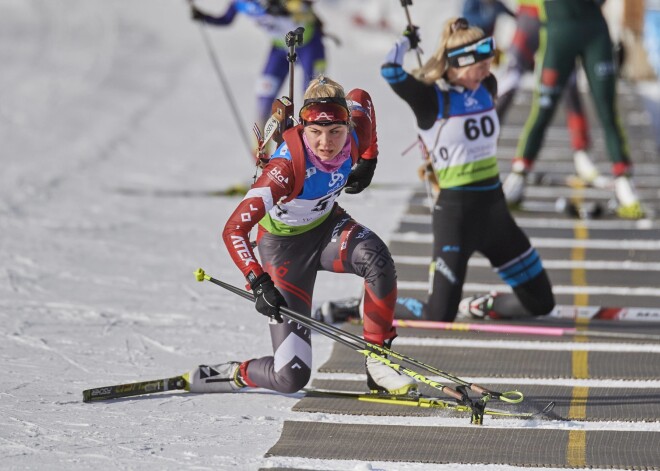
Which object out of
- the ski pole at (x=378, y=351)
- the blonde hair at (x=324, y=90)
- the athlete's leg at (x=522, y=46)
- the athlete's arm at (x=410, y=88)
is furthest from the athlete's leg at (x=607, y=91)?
the blonde hair at (x=324, y=90)

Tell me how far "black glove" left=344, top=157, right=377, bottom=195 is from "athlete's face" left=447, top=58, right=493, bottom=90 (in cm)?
114

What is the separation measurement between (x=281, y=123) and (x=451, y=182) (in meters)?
1.60

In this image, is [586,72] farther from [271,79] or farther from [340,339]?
[340,339]

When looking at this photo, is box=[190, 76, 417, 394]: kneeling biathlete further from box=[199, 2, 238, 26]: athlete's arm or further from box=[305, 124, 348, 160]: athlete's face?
box=[199, 2, 238, 26]: athlete's arm

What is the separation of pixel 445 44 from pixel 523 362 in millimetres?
1883

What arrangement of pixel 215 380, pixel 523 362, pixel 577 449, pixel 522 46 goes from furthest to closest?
pixel 522 46 < pixel 523 362 < pixel 215 380 < pixel 577 449

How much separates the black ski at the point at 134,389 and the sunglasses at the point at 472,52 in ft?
8.01

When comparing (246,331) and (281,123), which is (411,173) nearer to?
(246,331)

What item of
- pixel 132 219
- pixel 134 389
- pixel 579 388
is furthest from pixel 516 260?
pixel 132 219

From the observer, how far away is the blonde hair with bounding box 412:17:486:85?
677 centimetres

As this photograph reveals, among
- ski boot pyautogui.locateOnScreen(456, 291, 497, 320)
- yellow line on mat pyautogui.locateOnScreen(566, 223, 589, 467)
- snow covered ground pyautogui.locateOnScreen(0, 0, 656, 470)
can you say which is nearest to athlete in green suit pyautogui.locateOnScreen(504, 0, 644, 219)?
yellow line on mat pyautogui.locateOnScreen(566, 223, 589, 467)

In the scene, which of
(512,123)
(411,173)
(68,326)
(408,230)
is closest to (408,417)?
(68,326)

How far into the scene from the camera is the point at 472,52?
676 cm

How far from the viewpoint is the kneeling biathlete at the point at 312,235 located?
17.7 ft
